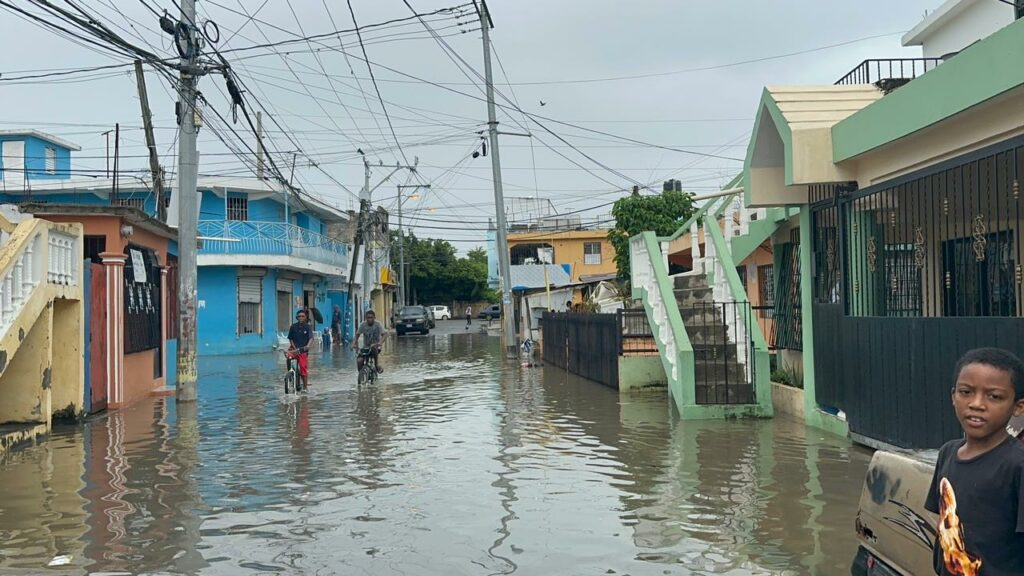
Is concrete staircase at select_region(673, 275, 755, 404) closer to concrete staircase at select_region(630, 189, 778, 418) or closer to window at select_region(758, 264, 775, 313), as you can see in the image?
concrete staircase at select_region(630, 189, 778, 418)

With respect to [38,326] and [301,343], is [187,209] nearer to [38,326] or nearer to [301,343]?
[301,343]

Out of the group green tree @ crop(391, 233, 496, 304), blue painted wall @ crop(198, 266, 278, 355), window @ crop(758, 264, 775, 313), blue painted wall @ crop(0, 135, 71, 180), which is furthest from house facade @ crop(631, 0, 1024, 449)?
green tree @ crop(391, 233, 496, 304)

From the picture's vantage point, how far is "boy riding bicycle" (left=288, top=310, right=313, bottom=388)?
17.8 meters

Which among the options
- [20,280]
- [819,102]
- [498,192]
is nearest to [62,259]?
[20,280]

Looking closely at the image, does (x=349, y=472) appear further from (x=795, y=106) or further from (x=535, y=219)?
(x=535, y=219)

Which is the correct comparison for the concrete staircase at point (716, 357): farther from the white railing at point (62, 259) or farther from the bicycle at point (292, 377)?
the white railing at point (62, 259)

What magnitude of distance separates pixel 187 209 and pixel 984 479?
50.9ft

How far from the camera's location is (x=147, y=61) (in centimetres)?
1403

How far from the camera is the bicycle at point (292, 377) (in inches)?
709

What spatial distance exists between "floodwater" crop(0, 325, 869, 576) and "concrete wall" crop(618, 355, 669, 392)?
85.4 inches

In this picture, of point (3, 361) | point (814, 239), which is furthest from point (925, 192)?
point (3, 361)

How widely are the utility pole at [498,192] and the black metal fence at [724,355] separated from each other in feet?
50.0

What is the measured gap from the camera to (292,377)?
1823 cm

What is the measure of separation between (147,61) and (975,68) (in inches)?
451
